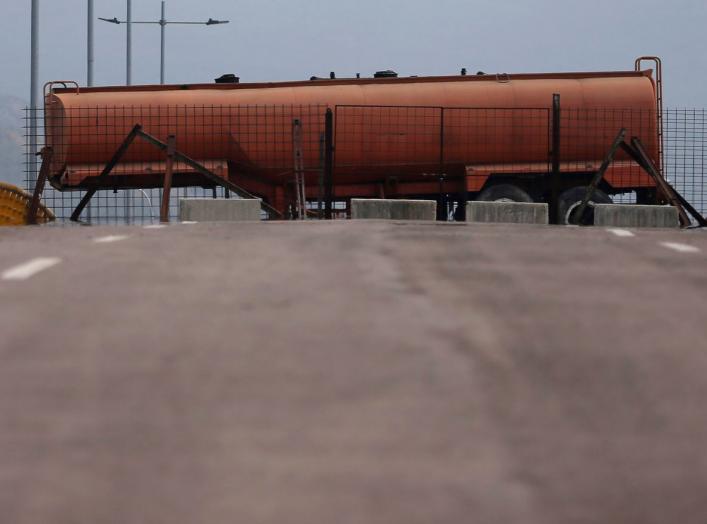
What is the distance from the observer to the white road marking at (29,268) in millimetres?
3268

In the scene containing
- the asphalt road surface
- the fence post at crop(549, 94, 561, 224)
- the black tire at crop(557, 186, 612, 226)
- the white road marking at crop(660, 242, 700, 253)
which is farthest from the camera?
the black tire at crop(557, 186, 612, 226)

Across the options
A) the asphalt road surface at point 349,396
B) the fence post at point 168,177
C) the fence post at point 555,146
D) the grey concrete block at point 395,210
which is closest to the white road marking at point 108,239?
the asphalt road surface at point 349,396

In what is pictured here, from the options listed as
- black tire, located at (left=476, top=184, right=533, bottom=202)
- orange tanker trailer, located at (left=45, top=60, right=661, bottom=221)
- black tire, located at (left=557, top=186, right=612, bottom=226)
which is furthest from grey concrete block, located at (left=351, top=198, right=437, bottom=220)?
black tire, located at (left=557, top=186, right=612, bottom=226)

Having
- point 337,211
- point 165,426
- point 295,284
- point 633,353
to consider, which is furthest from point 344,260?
point 337,211

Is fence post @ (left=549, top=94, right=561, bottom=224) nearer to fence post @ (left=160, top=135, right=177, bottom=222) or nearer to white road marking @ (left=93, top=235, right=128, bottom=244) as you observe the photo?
fence post @ (left=160, top=135, right=177, bottom=222)

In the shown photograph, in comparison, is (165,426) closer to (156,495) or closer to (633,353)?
(156,495)

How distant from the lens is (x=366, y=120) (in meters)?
19.0

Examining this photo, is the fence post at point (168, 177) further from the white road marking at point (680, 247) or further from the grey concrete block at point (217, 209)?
the white road marking at point (680, 247)

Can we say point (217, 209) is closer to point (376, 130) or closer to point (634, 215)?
point (634, 215)

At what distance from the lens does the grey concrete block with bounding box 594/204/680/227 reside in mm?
14242

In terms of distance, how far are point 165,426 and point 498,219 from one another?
42.3 ft

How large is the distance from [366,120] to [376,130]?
0.81 feet

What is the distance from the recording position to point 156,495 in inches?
79.8

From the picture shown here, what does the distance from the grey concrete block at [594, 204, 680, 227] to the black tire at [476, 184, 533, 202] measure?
5080 mm
